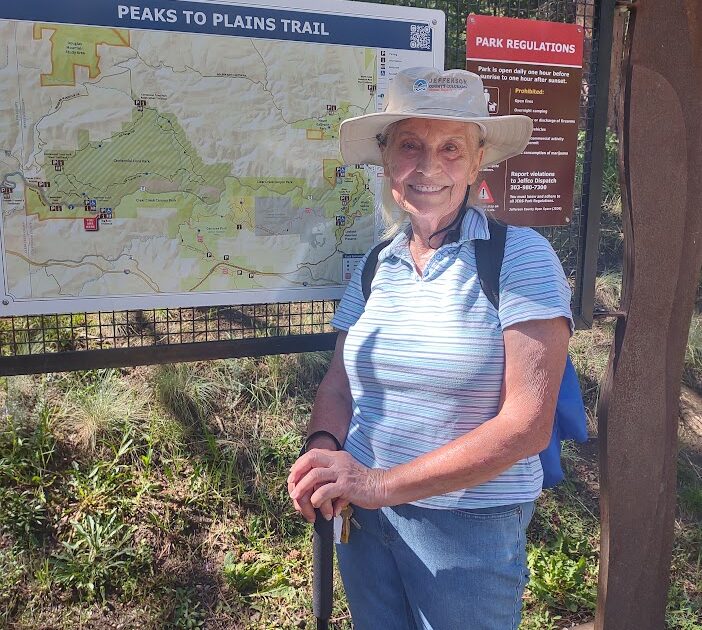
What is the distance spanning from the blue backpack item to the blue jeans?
171mm

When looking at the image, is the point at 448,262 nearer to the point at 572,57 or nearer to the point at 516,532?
the point at 516,532

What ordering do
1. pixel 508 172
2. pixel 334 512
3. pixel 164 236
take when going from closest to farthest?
pixel 334 512 < pixel 164 236 < pixel 508 172

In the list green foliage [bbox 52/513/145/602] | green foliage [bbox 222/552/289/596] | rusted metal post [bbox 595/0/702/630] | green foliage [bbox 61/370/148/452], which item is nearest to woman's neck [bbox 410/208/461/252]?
rusted metal post [bbox 595/0/702/630]

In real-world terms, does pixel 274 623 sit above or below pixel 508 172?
below

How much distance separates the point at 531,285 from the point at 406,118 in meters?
0.63

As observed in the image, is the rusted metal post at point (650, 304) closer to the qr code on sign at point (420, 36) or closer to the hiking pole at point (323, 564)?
the qr code on sign at point (420, 36)

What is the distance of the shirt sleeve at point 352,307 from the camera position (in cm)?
231

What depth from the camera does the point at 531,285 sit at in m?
1.89

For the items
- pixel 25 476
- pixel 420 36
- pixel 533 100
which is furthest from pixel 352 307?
pixel 25 476

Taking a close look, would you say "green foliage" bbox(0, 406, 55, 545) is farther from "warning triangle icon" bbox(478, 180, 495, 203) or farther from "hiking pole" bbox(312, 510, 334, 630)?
"warning triangle icon" bbox(478, 180, 495, 203)

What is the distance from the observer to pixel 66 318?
4.00 metres

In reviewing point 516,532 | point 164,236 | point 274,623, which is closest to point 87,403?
point 274,623

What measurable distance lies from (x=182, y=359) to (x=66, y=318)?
5.55ft

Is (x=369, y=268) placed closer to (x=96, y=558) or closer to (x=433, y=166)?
(x=433, y=166)
